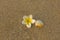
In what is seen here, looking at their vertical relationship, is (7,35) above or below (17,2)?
below

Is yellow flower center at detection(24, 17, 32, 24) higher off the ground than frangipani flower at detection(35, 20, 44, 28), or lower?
higher

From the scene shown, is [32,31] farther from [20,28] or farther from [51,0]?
[51,0]

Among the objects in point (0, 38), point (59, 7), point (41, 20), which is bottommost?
point (0, 38)

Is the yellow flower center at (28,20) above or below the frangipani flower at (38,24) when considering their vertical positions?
above

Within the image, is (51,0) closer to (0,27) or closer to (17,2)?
(17,2)

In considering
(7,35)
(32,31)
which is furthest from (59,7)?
(7,35)

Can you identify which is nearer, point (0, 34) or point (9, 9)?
point (0, 34)
